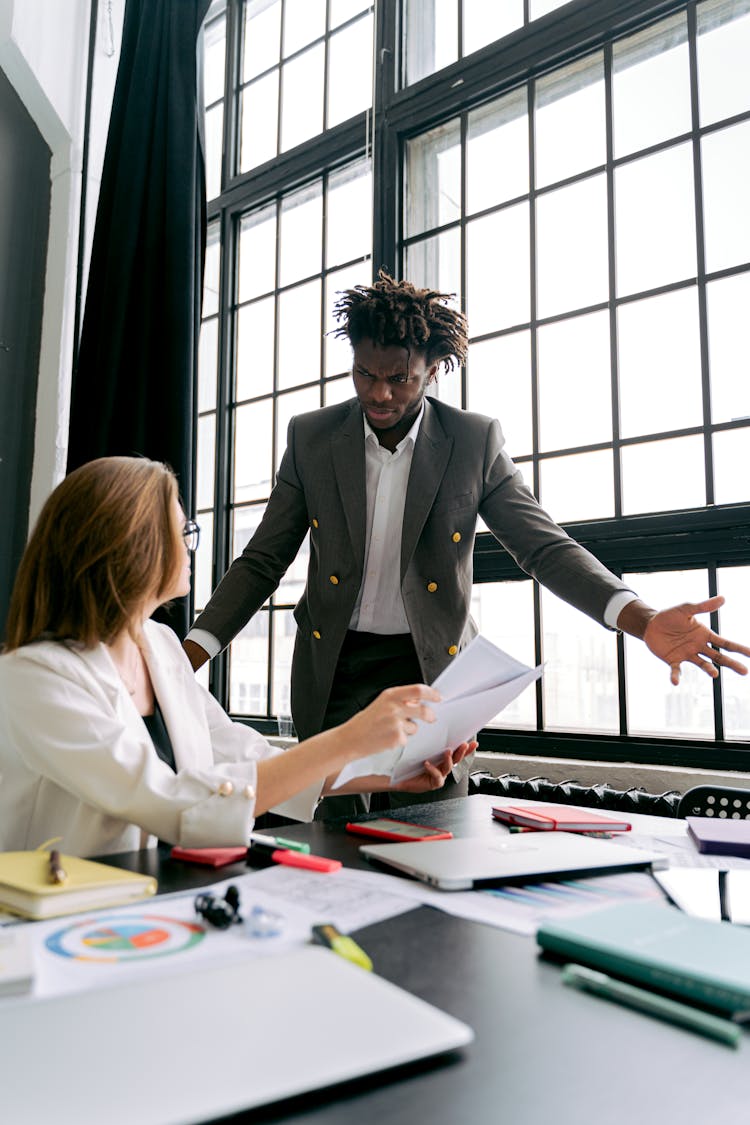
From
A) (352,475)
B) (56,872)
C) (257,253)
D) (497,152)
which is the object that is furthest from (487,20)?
(56,872)

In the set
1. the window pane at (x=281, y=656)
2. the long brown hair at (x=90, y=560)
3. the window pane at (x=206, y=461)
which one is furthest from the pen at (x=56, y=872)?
the window pane at (x=206, y=461)

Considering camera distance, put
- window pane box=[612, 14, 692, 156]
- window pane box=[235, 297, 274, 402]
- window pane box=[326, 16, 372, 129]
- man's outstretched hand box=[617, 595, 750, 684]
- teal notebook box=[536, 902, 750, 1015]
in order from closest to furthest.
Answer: teal notebook box=[536, 902, 750, 1015]
man's outstretched hand box=[617, 595, 750, 684]
window pane box=[612, 14, 692, 156]
window pane box=[326, 16, 372, 129]
window pane box=[235, 297, 274, 402]

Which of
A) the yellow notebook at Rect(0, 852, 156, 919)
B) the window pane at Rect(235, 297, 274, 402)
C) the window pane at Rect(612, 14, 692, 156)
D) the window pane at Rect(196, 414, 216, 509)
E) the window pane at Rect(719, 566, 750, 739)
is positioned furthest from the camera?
the window pane at Rect(196, 414, 216, 509)

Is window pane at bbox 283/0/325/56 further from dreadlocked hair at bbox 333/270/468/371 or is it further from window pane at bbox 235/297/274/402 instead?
dreadlocked hair at bbox 333/270/468/371

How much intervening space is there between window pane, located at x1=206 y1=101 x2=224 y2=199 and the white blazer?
9.41 ft

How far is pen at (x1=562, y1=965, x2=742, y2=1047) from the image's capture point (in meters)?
0.47

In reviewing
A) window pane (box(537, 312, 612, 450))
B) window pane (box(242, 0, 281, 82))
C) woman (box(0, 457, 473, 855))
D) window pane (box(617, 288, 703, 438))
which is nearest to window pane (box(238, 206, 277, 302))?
window pane (box(242, 0, 281, 82))

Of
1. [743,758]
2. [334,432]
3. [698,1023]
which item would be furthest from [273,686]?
[698,1023]

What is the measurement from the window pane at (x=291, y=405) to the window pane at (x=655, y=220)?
46.2 inches

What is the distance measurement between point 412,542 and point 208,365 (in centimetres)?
208

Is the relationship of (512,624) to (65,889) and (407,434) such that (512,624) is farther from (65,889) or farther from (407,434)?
(65,889)

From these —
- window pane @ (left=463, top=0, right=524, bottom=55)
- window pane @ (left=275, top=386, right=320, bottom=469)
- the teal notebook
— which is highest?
window pane @ (left=463, top=0, right=524, bottom=55)

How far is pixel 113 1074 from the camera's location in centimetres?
40

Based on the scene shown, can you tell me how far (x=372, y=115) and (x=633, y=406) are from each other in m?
1.43
